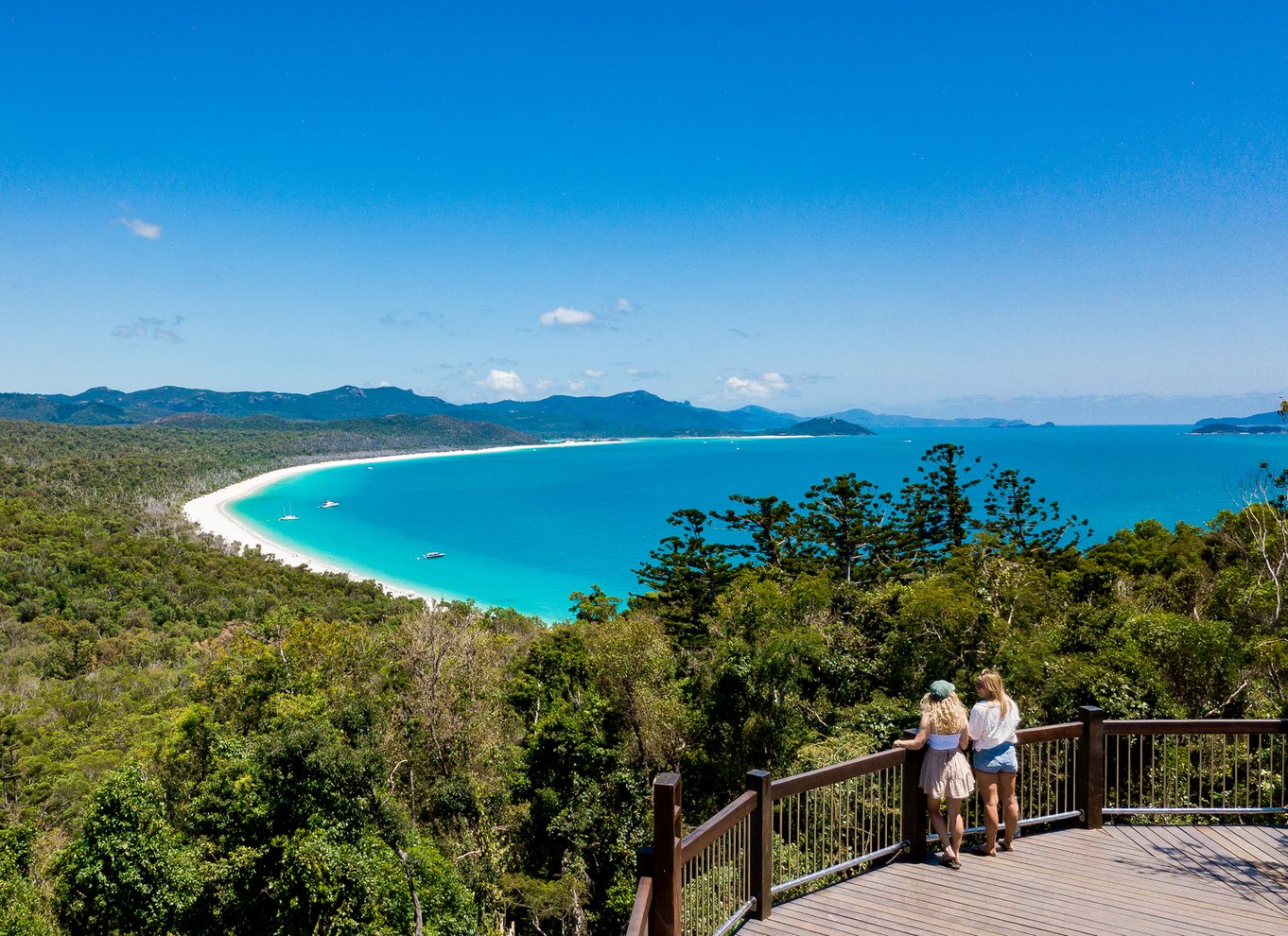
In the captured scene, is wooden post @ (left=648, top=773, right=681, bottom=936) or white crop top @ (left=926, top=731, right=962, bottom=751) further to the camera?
white crop top @ (left=926, top=731, right=962, bottom=751)

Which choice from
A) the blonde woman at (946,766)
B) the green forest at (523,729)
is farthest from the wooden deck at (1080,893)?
the green forest at (523,729)

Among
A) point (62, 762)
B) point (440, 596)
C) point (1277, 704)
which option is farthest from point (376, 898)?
point (440, 596)

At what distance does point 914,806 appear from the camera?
431cm

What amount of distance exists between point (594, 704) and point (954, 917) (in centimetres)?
1081

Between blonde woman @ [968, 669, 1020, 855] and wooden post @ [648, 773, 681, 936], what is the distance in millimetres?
2177

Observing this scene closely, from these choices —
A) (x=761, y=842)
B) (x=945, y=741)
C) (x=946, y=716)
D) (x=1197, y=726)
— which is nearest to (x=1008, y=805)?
(x=945, y=741)

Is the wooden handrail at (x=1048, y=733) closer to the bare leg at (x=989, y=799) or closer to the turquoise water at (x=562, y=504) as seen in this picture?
the bare leg at (x=989, y=799)

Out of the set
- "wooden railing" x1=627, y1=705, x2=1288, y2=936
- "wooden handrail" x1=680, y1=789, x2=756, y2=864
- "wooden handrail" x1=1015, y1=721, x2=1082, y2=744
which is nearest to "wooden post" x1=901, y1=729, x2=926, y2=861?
"wooden railing" x1=627, y1=705, x2=1288, y2=936

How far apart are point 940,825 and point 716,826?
1.63 meters

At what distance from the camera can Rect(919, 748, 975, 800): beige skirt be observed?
421 cm

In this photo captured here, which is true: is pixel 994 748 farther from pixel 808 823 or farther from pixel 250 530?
pixel 250 530

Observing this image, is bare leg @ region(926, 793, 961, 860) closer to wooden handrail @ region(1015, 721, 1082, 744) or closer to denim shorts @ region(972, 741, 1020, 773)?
denim shorts @ region(972, 741, 1020, 773)

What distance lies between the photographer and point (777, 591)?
1767 centimetres

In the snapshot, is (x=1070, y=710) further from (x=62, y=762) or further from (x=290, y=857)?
(x=62, y=762)
